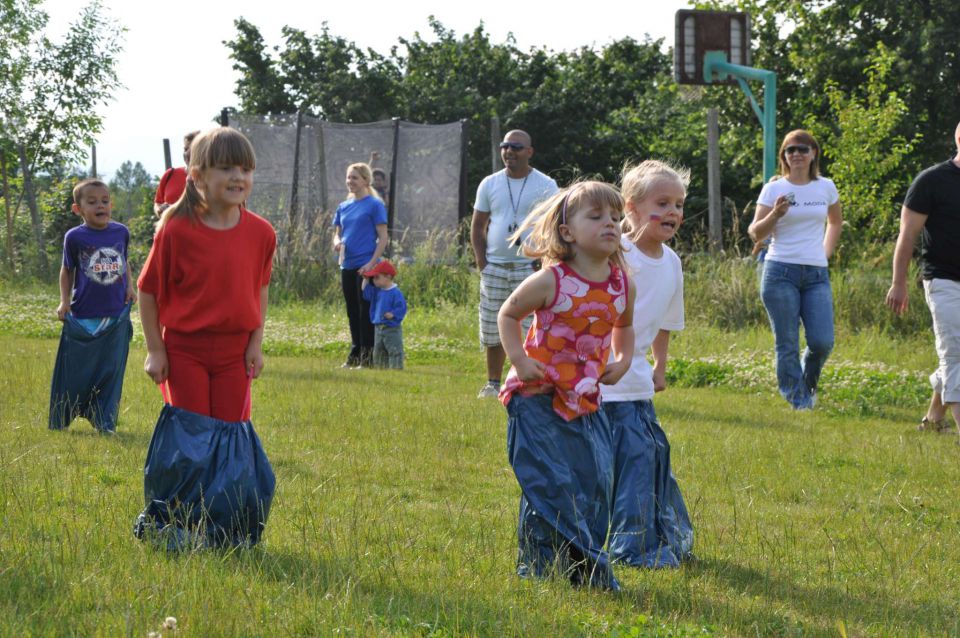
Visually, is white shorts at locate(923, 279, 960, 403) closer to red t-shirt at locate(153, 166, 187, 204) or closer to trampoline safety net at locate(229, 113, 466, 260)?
red t-shirt at locate(153, 166, 187, 204)

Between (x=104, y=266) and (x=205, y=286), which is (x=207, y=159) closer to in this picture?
(x=205, y=286)

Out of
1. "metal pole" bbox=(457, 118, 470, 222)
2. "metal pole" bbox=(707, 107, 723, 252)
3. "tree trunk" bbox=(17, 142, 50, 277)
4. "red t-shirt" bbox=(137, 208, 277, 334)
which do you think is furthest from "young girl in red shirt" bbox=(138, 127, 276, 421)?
"tree trunk" bbox=(17, 142, 50, 277)

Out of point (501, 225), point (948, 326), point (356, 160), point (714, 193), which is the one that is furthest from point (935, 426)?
point (356, 160)

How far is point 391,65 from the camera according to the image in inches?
1485

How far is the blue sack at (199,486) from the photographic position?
5.05 m

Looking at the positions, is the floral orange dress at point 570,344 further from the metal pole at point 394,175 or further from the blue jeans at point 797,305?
the metal pole at point 394,175

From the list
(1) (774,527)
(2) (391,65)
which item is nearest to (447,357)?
(1) (774,527)

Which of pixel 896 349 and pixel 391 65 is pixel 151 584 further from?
pixel 391 65

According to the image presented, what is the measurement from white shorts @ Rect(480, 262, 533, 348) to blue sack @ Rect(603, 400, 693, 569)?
5.14 meters

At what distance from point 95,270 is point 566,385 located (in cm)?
493

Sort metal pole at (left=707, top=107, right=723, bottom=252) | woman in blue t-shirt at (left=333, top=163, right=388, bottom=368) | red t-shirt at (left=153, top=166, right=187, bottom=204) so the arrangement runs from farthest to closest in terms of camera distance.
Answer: metal pole at (left=707, top=107, right=723, bottom=252) → woman in blue t-shirt at (left=333, top=163, right=388, bottom=368) → red t-shirt at (left=153, top=166, right=187, bottom=204)

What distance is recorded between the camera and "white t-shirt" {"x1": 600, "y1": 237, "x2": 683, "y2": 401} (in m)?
5.50

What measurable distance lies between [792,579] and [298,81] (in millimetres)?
35117

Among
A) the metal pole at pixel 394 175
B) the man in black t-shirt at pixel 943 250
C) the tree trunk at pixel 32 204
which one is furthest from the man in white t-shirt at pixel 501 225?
the tree trunk at pixel 32 204
